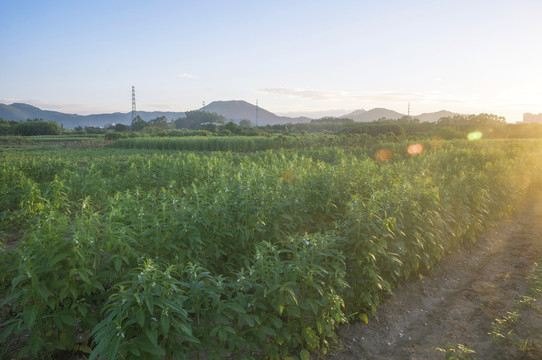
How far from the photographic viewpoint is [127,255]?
328cm

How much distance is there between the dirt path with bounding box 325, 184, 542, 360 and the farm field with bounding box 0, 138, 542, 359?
0.16 meters

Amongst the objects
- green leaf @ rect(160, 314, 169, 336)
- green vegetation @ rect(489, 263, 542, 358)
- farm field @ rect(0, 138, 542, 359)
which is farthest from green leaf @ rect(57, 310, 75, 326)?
green vegetation @ rect(489, 263, 542, 358)

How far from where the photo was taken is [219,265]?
443 cm

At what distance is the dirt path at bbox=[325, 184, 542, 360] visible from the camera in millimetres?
3678

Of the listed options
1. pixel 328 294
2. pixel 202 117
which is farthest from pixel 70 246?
pixel 202 117

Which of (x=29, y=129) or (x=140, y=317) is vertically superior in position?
(x=29, y=129)

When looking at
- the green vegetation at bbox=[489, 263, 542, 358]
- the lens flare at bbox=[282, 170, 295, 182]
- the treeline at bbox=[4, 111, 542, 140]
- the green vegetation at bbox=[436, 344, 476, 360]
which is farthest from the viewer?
the treeline at bbox=[4, 111, 542, 140]

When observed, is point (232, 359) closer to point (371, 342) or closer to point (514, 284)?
point (371, 342)

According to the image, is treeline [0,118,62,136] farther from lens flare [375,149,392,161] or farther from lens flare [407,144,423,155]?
lens flare [407,144,423,155]

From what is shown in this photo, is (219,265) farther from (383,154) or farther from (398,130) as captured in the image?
(398,130)

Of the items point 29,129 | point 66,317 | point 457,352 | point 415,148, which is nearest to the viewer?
point 66,317

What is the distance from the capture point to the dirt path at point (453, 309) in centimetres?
368

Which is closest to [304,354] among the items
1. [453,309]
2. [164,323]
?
[164,323]

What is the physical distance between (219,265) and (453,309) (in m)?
3.47
